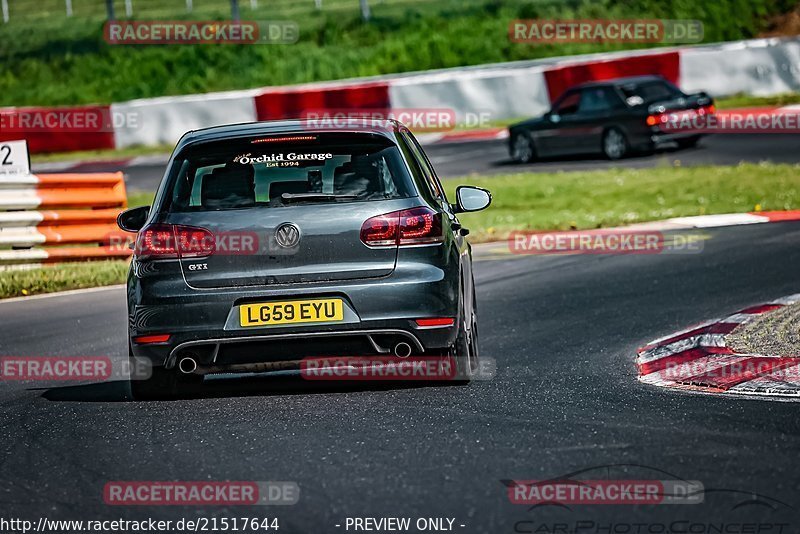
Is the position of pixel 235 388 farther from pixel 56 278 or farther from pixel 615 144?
pixel 615 144

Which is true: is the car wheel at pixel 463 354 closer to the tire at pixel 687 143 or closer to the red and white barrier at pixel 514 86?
the tire at pixel 687 143

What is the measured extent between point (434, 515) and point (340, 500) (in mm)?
437

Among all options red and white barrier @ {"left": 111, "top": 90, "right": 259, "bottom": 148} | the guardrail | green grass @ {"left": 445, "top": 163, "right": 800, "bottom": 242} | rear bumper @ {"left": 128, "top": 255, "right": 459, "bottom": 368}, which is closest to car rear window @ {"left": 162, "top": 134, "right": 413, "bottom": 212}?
rear bumper @ {"left": 128, "top": 255, "right": 459, "bottom": 368}

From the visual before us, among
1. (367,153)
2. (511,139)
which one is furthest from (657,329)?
(511,139)

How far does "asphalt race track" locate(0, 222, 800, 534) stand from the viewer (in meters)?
5.31

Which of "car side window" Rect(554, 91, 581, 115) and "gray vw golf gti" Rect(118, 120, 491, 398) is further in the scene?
"car side window" Rect(554, 91, 581, 115)

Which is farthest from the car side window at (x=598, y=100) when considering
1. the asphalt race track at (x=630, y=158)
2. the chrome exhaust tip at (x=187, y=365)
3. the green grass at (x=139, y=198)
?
the chrome exhaust tip at (x=187, y=365)

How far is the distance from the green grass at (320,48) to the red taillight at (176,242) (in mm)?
32380

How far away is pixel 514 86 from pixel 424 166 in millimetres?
23474

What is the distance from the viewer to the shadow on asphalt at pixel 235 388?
8117 mm

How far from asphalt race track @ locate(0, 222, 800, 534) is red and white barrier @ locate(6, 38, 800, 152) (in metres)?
21.3

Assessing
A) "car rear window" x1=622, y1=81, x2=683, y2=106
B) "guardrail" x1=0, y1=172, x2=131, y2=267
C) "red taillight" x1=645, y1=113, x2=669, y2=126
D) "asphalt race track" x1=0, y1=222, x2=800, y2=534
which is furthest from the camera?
"car rear window" x1=622, y1=81, x2=683, y2=106

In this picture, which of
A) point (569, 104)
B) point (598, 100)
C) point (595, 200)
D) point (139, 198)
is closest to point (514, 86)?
point (569, 104)

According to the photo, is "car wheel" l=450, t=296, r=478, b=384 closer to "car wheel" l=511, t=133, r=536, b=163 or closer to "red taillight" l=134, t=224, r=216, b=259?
"red taillight" l=134, t=224, r=216, b=259
